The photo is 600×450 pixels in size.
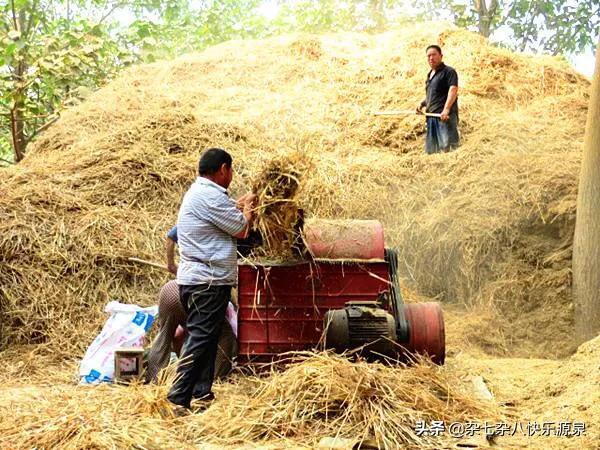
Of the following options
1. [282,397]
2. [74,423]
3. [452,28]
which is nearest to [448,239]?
[282,397]

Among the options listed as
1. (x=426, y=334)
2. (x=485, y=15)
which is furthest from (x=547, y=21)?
(x=426, y=334)

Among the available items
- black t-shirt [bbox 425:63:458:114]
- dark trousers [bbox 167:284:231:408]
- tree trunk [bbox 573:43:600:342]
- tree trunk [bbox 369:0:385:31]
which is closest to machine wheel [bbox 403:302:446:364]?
dark trousers [bbox 167:284:231:408]

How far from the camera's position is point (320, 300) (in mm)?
5184

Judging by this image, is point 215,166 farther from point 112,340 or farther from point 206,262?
point 112,340

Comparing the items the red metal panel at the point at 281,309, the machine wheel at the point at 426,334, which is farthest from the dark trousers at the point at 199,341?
the machine wheel at the point at 426,334

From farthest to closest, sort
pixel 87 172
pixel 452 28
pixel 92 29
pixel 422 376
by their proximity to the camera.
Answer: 1. pixel 452 28
2. pixel 92 29
3. pixel 87 172
4. pixel 422 376

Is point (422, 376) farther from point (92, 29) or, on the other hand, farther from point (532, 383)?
point (92, 29)

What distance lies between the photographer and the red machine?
510cm

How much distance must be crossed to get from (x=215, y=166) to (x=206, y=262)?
0.64m

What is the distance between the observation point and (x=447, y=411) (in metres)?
4.26

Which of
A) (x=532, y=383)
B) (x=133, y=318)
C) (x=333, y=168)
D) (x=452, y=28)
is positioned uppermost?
(x=452, y=28)

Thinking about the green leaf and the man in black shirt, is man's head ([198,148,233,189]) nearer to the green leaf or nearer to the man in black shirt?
the man in black shirt

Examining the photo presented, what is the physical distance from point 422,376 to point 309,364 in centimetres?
75

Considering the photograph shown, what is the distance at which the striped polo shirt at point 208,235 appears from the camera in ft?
15.3
